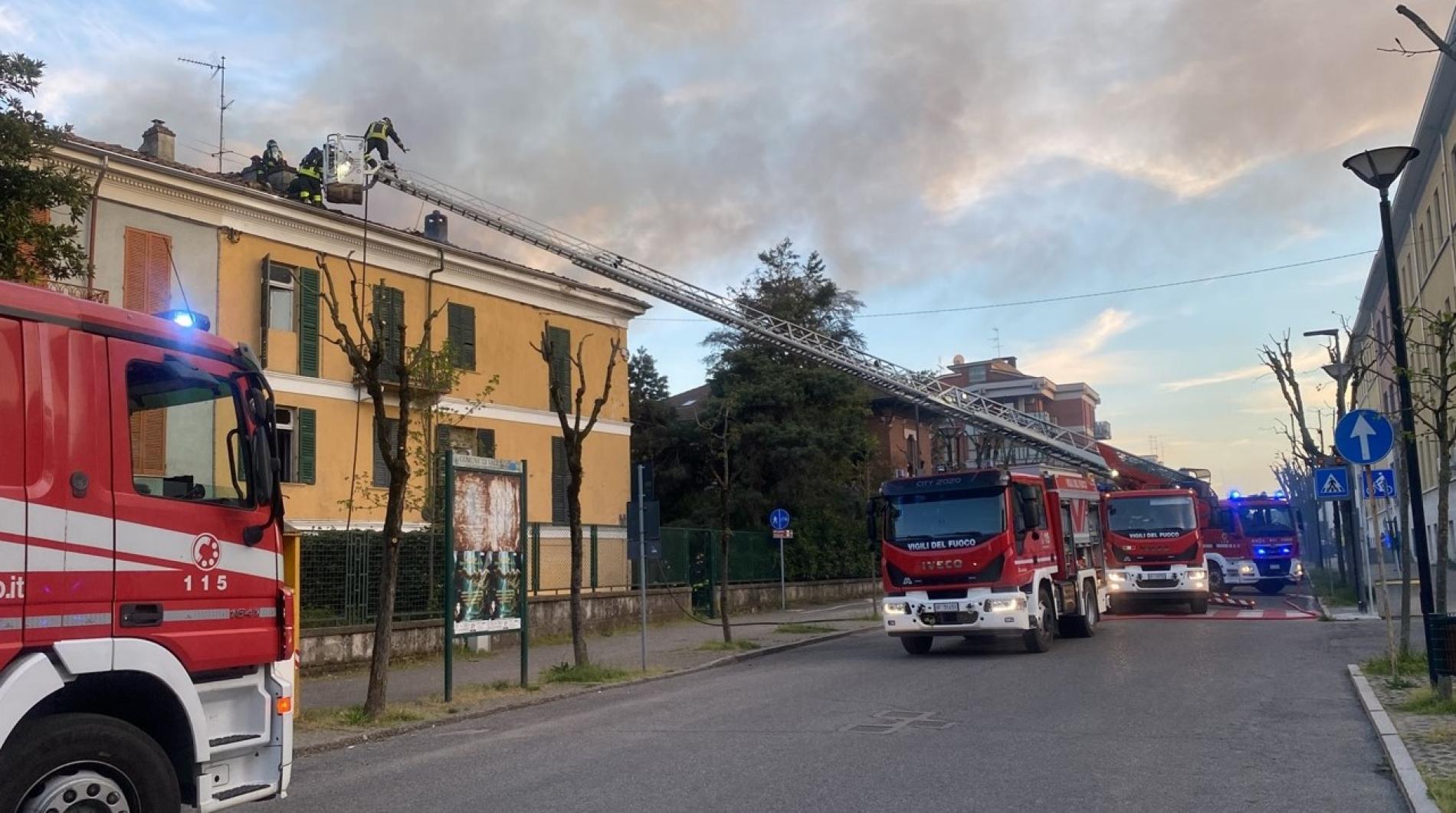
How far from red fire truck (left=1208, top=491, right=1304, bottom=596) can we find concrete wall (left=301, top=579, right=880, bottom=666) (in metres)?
11.2

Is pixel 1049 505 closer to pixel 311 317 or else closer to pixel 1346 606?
pixel 1346 606

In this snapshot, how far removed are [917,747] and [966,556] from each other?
300 inches

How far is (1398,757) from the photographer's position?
8.22m

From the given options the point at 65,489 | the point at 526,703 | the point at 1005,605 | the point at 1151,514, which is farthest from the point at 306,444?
the point at 65,489

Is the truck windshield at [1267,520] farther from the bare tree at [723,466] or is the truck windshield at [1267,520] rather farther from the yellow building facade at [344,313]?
the yellow building facade at [344,313]

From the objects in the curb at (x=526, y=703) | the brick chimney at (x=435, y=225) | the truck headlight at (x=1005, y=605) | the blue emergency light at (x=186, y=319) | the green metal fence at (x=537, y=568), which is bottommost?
the curb at (x=526, y=703)

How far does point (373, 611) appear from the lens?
17672 millimetres

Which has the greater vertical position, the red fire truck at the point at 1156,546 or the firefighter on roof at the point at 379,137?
the firefighter on roof at the point at 379,137

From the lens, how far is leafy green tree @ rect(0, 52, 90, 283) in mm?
11398

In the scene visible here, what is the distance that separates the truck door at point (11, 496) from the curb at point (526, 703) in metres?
5.30

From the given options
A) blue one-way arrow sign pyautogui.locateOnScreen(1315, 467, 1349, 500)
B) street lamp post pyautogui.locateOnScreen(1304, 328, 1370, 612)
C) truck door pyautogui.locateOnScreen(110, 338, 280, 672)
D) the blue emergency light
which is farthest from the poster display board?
street lamp post pyautogui.locateOnScreen(1304, 328, 1370, 612)

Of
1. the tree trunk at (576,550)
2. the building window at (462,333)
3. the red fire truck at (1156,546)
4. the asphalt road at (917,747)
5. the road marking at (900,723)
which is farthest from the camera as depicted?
the building window at (462,333)

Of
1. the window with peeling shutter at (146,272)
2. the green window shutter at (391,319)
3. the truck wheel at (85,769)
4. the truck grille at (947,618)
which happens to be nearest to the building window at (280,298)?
the green window shutter at (391,319)

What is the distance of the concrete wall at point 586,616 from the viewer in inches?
646
